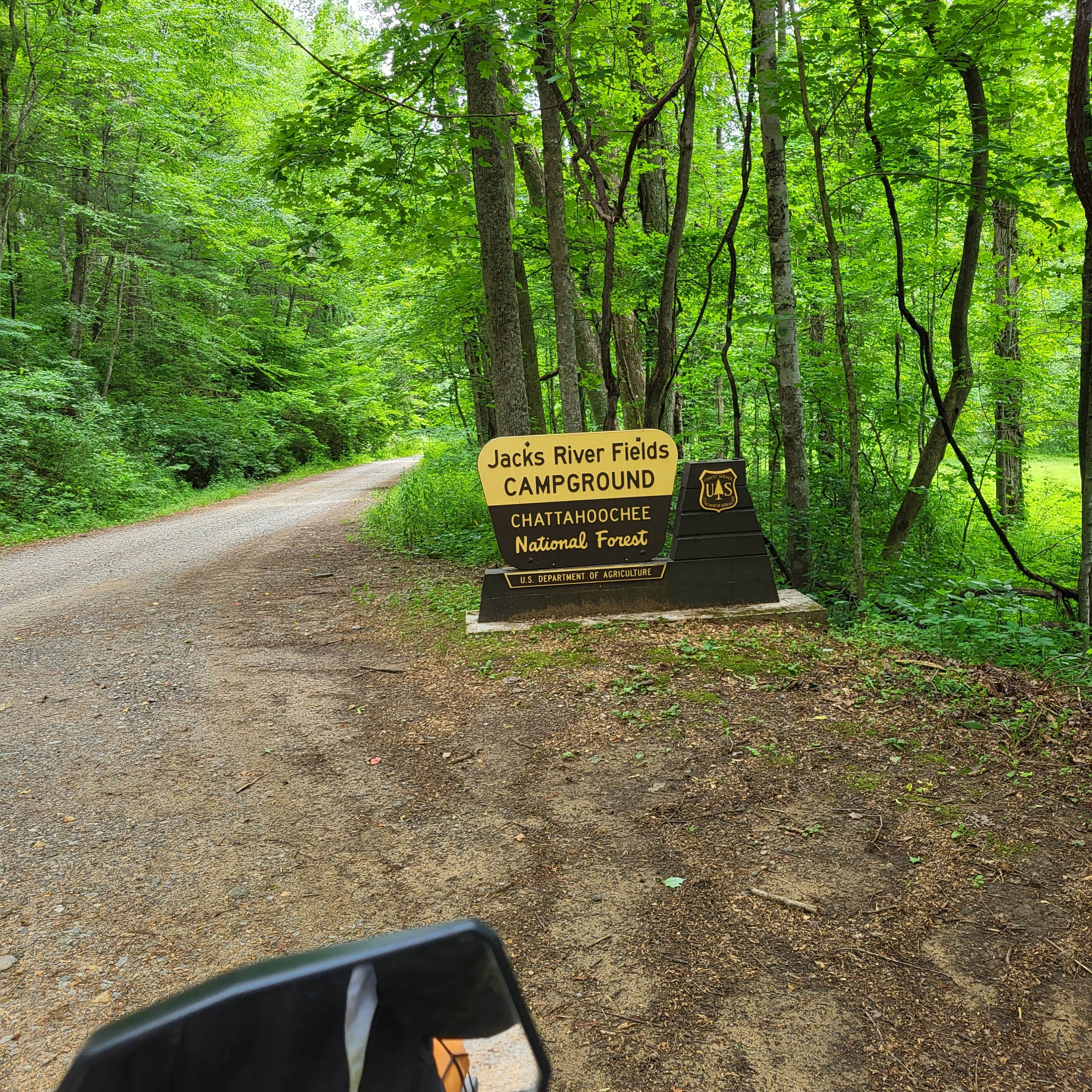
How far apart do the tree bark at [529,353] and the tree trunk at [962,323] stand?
15.8 ft

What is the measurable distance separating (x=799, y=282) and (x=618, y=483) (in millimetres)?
5556

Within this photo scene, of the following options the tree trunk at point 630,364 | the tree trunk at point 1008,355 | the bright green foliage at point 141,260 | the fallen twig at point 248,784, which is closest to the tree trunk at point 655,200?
the tree trunk at point 630,364

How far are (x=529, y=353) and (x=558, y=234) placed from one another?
335cm

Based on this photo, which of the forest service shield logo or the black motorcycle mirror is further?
the forest service shield logo

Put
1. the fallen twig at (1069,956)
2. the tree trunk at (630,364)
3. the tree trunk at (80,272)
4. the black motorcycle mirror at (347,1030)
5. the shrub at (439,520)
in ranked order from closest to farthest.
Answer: the black motorcycle mirror at (347,1030) → the fallen twig at (1069,956) → the shrub at (439,520) → the tree trunk at (630,364) → the tree trunk at (80,272)

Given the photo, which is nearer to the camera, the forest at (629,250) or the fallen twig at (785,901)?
the fallen twig at (785,901)

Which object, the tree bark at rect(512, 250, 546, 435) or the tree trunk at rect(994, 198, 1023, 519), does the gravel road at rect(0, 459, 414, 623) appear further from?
the tree trunk at rect(994, 198, 1023, 519)

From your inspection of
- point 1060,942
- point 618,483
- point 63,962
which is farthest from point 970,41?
point 63,962

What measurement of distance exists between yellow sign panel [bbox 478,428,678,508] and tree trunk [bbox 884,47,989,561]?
2792 millimetres

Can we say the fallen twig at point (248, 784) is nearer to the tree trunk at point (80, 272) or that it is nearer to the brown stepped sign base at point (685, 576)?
the brown stepped sign base at point (685, 576)

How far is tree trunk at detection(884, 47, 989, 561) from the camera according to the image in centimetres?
689

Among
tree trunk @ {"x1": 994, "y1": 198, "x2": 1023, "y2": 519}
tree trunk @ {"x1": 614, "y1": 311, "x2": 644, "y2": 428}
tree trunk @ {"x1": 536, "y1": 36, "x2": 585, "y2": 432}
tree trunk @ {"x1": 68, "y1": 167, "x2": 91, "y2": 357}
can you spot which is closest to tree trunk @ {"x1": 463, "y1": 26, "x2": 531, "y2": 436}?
tree trunk @ {"x1": 536, "y1": 36, "x2": 585, "y2": 432}

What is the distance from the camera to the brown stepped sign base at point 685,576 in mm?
6738

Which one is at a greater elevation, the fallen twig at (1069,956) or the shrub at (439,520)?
the shrub at (439,520)
